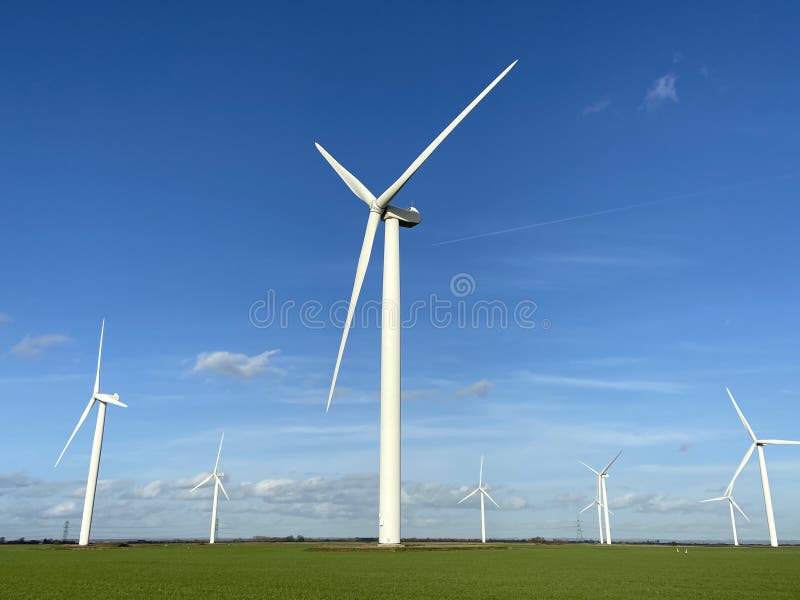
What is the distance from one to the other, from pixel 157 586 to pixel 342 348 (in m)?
33.0

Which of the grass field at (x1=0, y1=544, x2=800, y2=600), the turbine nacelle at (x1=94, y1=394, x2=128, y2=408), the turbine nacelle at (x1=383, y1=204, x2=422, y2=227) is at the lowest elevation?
the grass field at (x1=0, y1=544, x2=800, y2=600)

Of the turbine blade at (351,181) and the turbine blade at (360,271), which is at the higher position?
the turbine blade at (351,181)

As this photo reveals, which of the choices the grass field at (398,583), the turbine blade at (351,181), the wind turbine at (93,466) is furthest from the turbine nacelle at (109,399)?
the grass field at (398,583)

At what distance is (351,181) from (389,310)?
16386 millimetres

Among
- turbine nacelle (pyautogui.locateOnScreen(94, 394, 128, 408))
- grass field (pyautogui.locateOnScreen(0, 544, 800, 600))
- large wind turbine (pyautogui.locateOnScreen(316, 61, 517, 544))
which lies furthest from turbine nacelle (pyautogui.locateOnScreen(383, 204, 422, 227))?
turbine nacelle (pyautogui.locateOnScreen(94, 394, 128, 408))

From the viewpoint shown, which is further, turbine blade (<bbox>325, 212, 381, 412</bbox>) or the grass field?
turbine blade (<bbox>325, 212, 381, 412</bbox>)

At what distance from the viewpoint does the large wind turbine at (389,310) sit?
60094 millimetres

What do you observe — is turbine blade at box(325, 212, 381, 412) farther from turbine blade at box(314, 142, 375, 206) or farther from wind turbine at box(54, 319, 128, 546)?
wind turbine at box(54, 319, 128, 546)

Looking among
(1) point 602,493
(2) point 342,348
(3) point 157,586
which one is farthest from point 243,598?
(1) point 602,493

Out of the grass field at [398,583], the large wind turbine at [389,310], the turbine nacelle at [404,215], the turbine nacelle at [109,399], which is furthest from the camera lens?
the turbine nacelle at [109,399]

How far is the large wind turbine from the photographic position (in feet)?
197

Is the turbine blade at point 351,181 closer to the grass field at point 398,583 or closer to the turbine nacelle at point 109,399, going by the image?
the grass field at point 398,583

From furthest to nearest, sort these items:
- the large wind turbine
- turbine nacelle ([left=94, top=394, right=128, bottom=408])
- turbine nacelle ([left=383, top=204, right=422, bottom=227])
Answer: turbine nacelle ([left=94, top=394, right=128, bottom=408]) → turbine nacelle ([left=383, top=204, right=422, bottom=227]) → the large wind turbine

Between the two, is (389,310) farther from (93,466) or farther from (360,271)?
(93,466)
